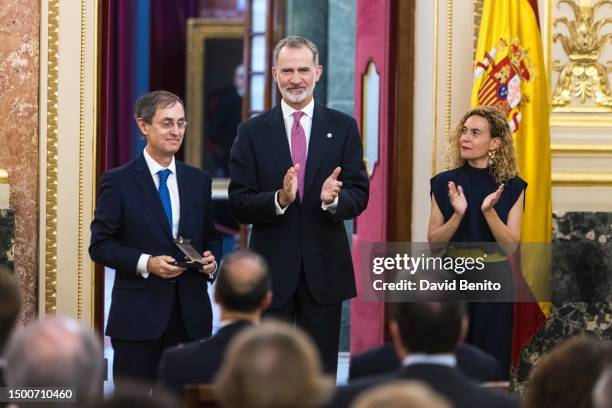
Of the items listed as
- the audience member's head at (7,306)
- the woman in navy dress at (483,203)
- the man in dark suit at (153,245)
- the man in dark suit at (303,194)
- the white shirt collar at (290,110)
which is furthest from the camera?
the woman in navy dress at (483,203)

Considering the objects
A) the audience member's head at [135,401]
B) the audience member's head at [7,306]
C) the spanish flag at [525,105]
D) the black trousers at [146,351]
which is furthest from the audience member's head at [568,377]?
the spanish flag at [525,105]

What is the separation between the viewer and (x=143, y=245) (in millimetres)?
5059

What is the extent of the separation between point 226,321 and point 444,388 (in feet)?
2.96

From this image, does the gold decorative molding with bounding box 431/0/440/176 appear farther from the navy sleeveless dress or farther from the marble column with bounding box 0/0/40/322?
the marble column with bounding box 0/0/40/322

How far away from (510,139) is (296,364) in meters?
3.43

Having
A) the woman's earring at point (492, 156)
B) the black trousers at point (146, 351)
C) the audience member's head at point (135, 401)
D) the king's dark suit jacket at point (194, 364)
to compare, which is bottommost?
the black trousers at point (146, 351)

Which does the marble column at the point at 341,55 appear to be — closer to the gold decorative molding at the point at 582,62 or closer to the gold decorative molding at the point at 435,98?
the gold decorative molding at the point at 435,98

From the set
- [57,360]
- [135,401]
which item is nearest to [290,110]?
[57,360]

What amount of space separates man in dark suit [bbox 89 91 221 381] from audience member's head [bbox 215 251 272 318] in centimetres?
130

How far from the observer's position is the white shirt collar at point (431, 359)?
3.05 meters

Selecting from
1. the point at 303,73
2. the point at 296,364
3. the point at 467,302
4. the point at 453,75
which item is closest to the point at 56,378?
the point at 296,364

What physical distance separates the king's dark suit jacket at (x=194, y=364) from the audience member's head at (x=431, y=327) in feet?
2.17

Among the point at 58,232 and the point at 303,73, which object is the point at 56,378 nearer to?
the point at 303,73

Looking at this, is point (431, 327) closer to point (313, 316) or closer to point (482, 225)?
point (313, 316)
